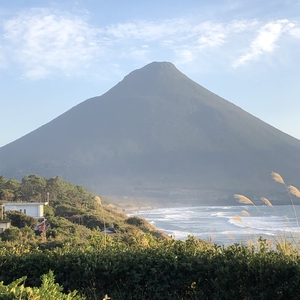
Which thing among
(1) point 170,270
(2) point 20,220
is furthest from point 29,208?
(1) point 170,270

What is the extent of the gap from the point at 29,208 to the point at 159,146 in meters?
104

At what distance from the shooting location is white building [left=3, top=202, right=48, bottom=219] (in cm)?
2823

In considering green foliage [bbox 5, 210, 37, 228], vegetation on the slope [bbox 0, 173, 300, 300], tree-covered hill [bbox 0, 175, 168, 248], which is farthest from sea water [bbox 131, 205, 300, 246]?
green foliage [bbox 5, 210, 37, 228]

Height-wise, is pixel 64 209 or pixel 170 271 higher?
pixel 170 271

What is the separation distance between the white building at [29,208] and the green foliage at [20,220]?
7.79ft

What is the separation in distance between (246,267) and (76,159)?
126 metres

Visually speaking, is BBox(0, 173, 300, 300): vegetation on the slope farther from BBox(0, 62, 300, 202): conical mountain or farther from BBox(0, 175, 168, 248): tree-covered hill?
BBox(0, 62, 300, 202): conical mountain

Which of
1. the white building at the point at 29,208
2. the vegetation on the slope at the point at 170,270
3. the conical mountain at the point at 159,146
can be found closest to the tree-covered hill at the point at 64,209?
the white building at the point at 29,208

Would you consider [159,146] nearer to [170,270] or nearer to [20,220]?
[20,220]

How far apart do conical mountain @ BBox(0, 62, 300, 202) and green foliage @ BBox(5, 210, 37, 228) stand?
7137 cm

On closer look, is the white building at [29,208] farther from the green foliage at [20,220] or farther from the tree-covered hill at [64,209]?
the green foliage at [20,220]

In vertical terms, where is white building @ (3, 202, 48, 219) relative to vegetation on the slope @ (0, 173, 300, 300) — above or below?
below

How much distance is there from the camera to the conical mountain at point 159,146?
110375mm

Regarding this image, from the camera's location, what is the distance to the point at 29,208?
28.6 m
